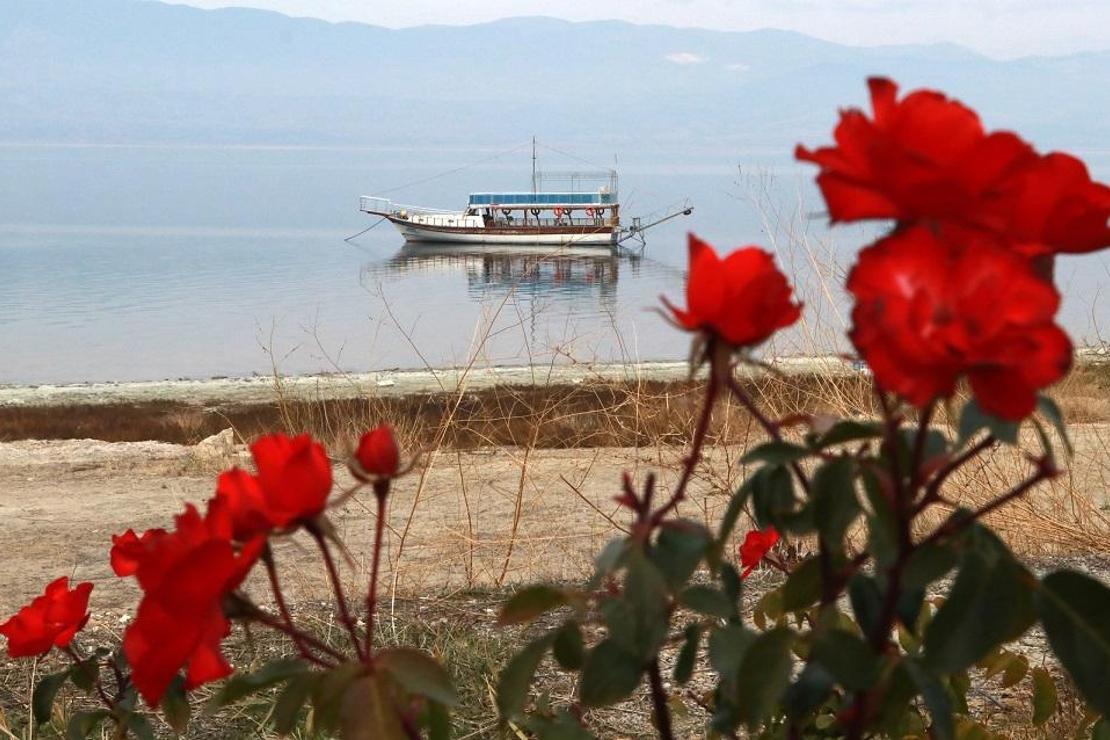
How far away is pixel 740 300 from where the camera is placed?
25.8 inches

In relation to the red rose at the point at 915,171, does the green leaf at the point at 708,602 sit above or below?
below

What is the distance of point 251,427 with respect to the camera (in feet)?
41.9

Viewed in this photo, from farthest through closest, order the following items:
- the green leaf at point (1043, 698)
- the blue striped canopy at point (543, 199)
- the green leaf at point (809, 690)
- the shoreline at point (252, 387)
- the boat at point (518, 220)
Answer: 1. the blue striped canopy at point (543, 199)
2. the boat at point (518, 220)
3. the shoreline at point (252, 387)
4. the green leaf at point (1043, 698)
5. the green leaf at point (809, 690)

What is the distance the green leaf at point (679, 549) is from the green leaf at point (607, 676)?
61mm

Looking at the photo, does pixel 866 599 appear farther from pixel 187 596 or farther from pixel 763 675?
pixel 187 596

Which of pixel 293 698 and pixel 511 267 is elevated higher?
pixel 293 698

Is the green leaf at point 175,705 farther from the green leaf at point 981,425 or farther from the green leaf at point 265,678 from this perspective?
the green leaf at point 981,425

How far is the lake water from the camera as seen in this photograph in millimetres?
5316

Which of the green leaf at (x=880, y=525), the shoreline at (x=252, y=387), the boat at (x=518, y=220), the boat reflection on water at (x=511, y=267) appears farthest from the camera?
the boat at (x=518, y=220)

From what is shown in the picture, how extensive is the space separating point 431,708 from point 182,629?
21cm

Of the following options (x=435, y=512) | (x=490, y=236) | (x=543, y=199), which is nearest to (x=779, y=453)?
(x=435, y=512)

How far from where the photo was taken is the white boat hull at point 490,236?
4653cm

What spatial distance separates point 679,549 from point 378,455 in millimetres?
167

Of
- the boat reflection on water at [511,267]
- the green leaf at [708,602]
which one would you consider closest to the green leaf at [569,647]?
the green leaf at [708,602]
